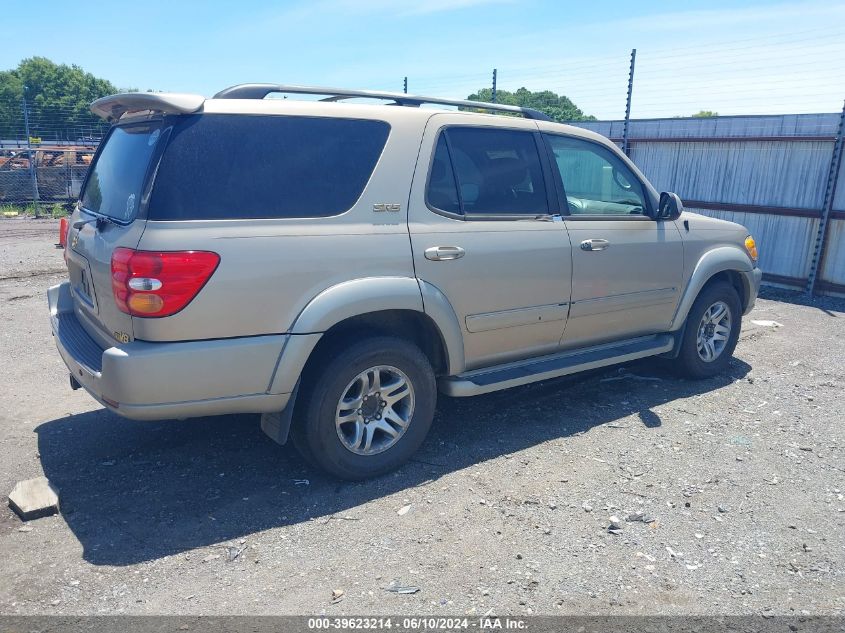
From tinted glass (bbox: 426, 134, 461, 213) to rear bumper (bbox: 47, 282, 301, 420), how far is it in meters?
1.27

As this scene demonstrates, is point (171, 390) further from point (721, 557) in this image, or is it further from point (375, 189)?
point (721, 557)

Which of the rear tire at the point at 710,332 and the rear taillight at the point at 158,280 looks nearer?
the rear taillight at the point at 158,280

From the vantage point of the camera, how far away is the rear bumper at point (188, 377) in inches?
124

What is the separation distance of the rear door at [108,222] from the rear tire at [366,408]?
1015 millimetres

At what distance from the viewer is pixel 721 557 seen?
10.5ft

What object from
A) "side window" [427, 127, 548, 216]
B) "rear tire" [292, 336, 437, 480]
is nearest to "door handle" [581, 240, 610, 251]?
"side window" [427, 127, 548, 216]

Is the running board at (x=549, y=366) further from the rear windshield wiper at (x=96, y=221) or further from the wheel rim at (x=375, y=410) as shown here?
the rear windshield wiper at (x=96, y=221)

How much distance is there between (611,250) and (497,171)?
3.46ft

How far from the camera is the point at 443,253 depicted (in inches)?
155

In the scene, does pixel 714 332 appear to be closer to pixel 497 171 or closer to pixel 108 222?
pixel 497 171

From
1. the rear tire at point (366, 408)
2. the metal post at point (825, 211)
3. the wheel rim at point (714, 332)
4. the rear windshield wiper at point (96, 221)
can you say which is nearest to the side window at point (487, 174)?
the rear tire at point (366, 408)

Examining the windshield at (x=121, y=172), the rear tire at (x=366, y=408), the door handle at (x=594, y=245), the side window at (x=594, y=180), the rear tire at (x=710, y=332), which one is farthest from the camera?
the rear tire at (x=710, y=332)

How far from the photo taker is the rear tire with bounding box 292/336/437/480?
11.9ft

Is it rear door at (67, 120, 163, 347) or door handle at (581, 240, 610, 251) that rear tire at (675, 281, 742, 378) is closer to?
door handle at (581, 240, 610, 251)
